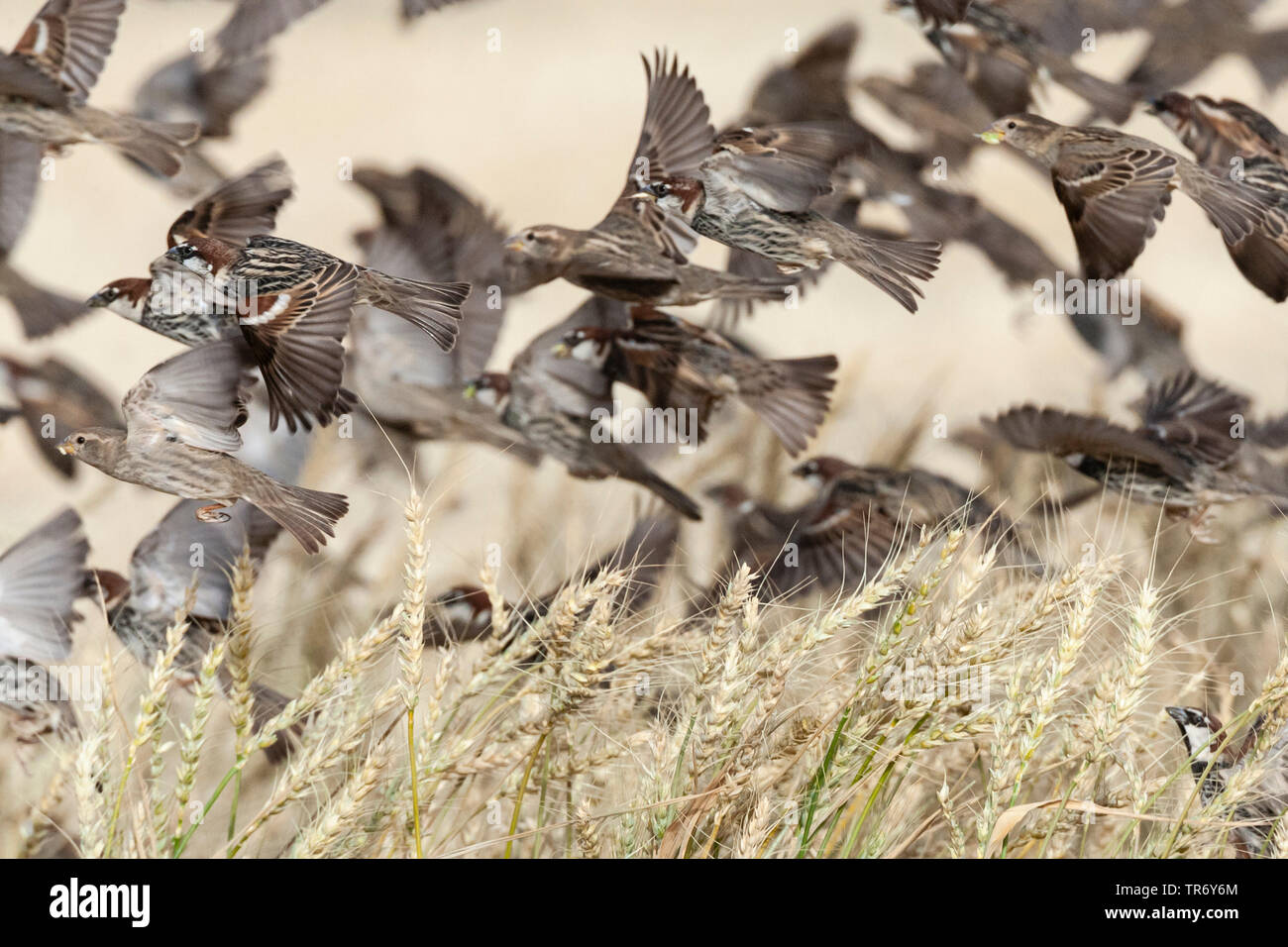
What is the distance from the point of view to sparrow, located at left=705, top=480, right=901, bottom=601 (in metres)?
1.54

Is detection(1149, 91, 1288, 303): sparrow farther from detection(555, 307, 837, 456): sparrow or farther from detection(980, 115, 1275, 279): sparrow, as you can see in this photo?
detection(555, 307, 837, 456): sparrow

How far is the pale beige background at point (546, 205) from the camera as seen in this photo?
1470 mm

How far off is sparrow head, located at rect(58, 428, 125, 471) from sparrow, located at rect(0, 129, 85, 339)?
0.61 feet

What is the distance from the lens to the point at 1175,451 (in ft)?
5.22

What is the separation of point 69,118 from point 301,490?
24.0 inches

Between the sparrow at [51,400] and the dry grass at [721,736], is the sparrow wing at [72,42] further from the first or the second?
the dry grass at [721,736]

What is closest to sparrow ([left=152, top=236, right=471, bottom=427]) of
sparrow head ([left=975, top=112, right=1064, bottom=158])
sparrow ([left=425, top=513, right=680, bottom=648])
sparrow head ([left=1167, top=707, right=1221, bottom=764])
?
sparrow ([left=425, top=513, right=680, bottom=648])

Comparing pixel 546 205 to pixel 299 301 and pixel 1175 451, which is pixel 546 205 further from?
pixel 1175 451

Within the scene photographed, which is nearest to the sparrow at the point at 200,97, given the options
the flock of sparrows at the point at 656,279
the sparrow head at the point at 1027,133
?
the flock of sparrows at the point at 656,279

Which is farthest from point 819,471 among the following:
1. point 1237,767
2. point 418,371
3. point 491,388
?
point 1237,767

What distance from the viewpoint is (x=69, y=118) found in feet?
4.83
